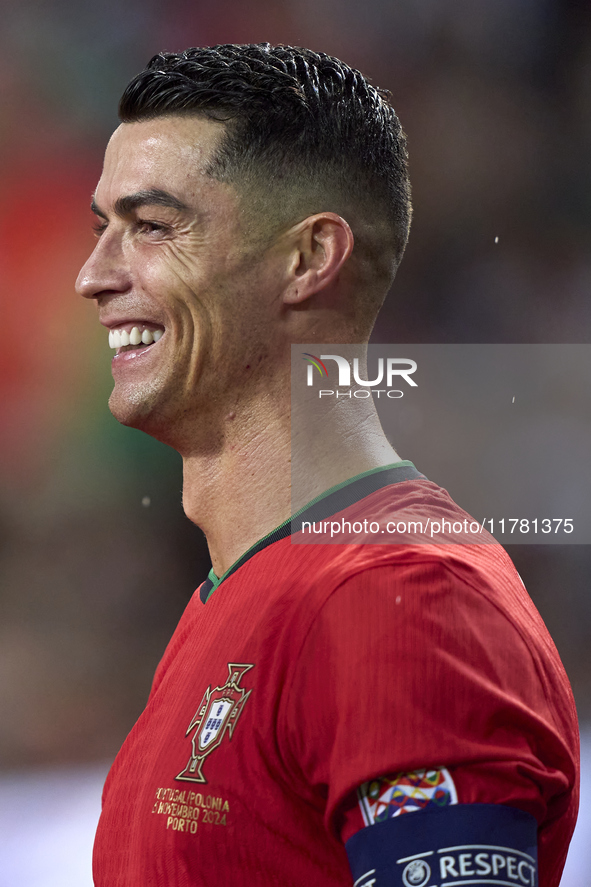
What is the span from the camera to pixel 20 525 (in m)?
3.69

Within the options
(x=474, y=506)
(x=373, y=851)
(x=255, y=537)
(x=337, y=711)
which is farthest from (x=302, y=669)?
(x=474, y=506)

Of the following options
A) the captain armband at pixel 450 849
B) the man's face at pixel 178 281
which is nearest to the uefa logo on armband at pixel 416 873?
the captain armband at pixel 450 849

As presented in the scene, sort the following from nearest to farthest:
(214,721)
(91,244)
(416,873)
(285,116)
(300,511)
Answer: (416,873) → (214,721) → (300,511) → (285,116) → (91,244)

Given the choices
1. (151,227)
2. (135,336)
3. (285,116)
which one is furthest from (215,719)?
(285,116)

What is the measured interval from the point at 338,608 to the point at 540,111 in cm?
362

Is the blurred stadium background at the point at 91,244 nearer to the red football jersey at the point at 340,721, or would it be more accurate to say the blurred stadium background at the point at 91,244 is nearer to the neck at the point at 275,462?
the neck at the point at 275,462

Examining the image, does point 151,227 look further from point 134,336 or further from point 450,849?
point 450,849

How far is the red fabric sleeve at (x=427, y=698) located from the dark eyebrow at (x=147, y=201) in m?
0.59

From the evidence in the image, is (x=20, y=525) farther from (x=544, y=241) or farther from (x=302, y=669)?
(x=302, y=669)

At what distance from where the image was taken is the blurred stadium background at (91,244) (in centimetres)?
363

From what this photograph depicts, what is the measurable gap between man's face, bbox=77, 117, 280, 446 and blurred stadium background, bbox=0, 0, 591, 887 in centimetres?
244

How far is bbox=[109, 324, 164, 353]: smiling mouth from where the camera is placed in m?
1.19

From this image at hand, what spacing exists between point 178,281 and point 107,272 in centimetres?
11

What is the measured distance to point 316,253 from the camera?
1.17 meters
